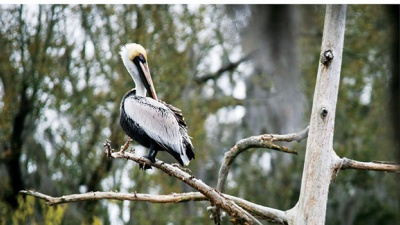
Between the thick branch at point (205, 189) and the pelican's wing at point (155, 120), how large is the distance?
53cm

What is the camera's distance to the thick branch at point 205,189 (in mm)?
4617

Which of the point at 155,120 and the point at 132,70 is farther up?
the point at 132,70

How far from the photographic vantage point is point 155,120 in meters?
5.61

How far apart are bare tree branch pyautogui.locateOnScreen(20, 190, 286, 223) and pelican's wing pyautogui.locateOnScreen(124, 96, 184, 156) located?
346 millimetres

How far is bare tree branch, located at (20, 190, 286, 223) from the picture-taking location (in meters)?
4.90

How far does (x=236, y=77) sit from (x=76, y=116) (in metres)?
4.67

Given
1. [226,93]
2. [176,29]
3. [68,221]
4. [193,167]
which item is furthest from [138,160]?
[226,93]

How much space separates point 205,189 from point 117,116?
7.54 metres

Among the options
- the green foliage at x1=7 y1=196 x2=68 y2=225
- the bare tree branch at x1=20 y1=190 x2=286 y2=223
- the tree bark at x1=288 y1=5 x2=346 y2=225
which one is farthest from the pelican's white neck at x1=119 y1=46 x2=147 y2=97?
the green foliage at x1=7 y1=196 x2=68 y2=225

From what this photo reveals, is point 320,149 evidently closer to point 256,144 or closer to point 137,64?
point 256,144

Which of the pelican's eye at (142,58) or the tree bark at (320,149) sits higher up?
the pelican's eye at (142,58)

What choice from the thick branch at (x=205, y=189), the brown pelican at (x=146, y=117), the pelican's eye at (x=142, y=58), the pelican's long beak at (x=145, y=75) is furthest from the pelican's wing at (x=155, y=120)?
the thick branch at (x=205, y=189)

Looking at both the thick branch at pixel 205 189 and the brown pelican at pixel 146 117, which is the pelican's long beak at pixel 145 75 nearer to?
the brown pelican at pixel 146 117

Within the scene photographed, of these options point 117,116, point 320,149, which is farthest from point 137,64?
point 117,116
